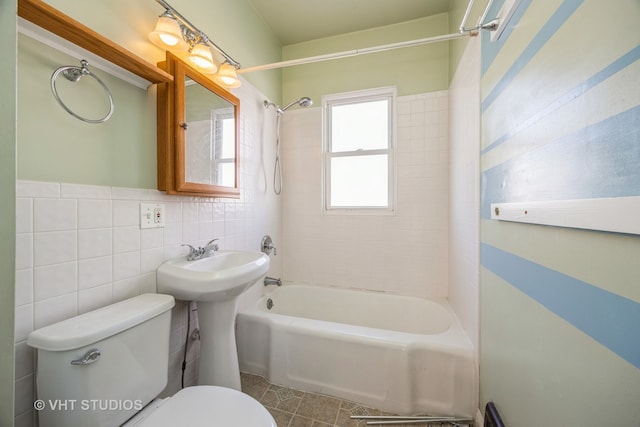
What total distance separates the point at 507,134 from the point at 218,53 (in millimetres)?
1743

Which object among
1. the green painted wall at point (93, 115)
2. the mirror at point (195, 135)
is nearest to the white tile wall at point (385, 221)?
the mirror at point (195, 135)

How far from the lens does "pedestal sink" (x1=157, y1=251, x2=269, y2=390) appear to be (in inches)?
42.9

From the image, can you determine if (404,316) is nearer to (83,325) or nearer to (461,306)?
(461,306)

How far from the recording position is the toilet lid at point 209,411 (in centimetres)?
80

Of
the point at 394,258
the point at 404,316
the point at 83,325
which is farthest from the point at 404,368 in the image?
the point at 83,325

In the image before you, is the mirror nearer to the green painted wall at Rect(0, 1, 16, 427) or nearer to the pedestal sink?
the pedestal sink

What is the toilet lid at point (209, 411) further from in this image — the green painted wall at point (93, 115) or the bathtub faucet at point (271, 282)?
the bathtub faucet at point (271, 282)

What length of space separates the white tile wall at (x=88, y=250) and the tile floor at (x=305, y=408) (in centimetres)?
45

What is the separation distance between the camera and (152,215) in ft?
3.85

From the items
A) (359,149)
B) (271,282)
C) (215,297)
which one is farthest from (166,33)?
(271,282)

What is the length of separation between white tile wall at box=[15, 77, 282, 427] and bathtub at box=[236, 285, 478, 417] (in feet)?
1.46

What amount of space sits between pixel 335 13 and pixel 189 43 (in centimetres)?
135

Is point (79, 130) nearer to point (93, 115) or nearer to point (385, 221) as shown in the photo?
point (93, 115)

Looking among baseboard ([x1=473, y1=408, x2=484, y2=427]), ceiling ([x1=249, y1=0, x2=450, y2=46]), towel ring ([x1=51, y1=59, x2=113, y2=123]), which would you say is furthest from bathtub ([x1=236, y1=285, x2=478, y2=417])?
ceiling ([x1=249, y1=0, x2=450, y2=46])
